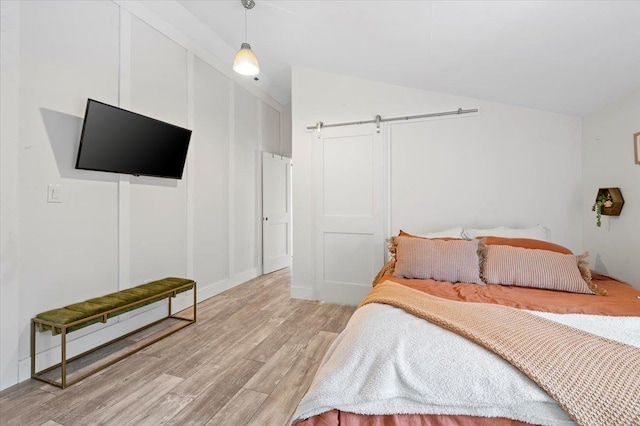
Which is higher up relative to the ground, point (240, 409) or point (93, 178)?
point (93, 178)

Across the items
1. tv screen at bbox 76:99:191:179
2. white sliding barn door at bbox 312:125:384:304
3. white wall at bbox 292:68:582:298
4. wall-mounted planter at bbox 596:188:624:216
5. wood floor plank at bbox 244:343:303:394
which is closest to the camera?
wood floor plank at bbox 244:343:303:394

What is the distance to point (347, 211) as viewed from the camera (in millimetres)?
3369

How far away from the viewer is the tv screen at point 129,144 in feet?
6.95

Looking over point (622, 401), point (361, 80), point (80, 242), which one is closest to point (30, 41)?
point (80, 242)

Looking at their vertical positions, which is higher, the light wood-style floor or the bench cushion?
the bench cushion

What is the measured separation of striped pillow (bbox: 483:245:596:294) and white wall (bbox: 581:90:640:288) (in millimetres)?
553

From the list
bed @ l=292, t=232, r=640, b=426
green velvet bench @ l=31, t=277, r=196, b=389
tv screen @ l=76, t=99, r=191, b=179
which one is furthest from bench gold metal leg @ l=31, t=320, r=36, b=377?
bed @ l=292, t=232, r=640, b=426

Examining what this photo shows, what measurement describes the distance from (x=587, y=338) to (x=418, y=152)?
2.35m

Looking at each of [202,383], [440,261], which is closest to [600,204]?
[440,261]

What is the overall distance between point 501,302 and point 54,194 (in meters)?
3.00

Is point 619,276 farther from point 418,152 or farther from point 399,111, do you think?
point 399,111

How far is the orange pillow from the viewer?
2303 mm

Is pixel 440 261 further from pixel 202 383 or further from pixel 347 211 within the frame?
pixel 202 383

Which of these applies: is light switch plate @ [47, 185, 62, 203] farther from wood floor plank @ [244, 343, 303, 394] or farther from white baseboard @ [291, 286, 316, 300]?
white baseboard @ [291, 286, 316, 300]
